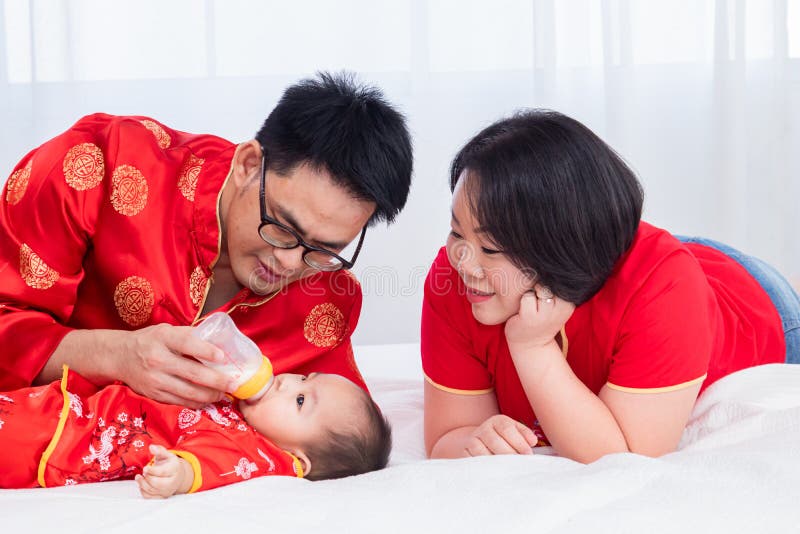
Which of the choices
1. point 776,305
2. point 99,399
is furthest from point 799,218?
point 99,399

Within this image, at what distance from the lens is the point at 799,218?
334 cm

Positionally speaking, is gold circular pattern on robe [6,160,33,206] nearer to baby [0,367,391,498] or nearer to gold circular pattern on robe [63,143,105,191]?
gold circular pattern on robe [63,143,105,191]

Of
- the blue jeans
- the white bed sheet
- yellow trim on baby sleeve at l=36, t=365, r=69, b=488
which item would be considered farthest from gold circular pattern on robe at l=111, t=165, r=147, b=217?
the blue jeans

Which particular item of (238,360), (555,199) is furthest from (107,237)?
(555,199)

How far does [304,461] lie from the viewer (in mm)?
1383

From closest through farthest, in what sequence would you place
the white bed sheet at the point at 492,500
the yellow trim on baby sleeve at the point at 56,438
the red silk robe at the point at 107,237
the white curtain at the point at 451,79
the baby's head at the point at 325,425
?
1. the white bed sheet at the point at 492,500
2. the yellow trim on baby sleeve at the point at 56,438
3. the baby's head at the point at 325,425
4. the red silk robe at the point at 107,237
5. the white curtain at the point at 451,79

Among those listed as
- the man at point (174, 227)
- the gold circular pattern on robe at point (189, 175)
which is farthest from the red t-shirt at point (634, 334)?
the gold circular pattern on robe at point (189, 175)

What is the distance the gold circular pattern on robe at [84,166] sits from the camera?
Result: 5.03ft

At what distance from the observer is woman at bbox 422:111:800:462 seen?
130 cm

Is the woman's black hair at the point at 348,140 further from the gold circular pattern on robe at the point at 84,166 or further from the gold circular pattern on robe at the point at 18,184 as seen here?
the gold circular pattern on robe at the point at 18,184

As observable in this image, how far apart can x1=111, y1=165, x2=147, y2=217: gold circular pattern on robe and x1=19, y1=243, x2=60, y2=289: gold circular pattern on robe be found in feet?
0.54

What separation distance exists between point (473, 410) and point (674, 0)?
2.19m

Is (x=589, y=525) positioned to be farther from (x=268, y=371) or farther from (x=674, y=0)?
(x=674, y=0)

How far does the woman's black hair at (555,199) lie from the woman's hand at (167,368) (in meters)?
0.49
